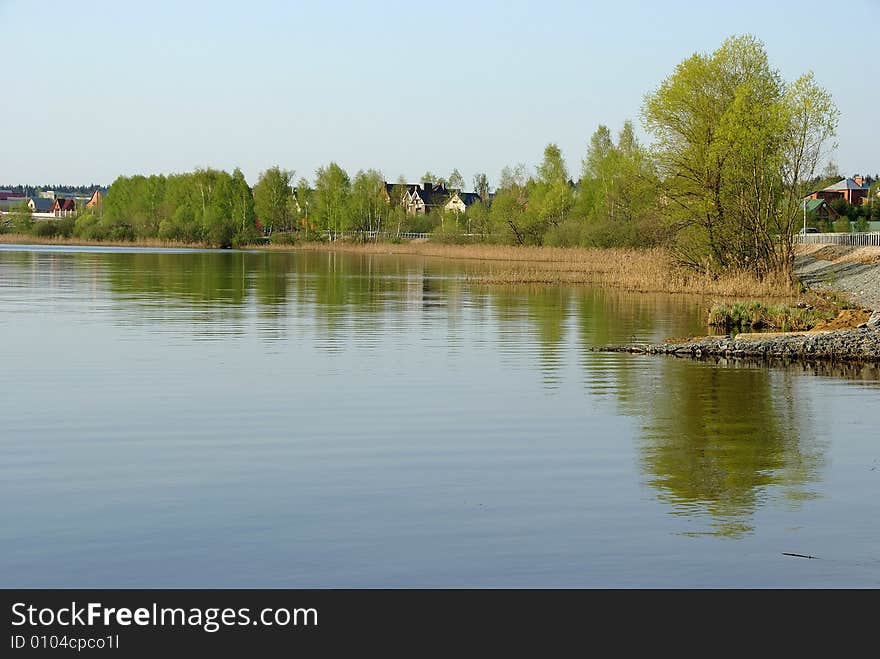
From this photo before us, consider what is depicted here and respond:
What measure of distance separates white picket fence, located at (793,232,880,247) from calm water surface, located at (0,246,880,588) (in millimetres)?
53041

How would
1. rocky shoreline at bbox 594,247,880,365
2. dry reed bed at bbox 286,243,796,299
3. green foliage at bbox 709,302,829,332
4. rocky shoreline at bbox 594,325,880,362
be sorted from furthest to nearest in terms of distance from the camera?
dry reed bed at bbox 286,243,796,299 → green foliage at bbox 709,302,829,332 → rocky shoreline at bbox 594,325,880,362 → rocky shoreline at bbox 594,247,880,365

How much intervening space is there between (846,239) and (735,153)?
33536mm

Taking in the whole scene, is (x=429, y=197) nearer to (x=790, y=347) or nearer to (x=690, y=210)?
(x=690, y=210)

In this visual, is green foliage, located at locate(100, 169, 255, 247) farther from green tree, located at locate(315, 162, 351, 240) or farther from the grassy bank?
the grassy bank

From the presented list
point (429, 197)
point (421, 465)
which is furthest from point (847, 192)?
point (421, 465)

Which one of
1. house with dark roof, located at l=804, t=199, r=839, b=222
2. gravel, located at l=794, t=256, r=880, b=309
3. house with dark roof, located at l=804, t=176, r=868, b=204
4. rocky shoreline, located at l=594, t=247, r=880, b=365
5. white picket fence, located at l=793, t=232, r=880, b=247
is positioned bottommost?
rocky shoreline, located at l=594, t=247, r=880, b=365

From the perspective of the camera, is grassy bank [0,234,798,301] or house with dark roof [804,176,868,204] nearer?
grassy bank [0,234,798,301]

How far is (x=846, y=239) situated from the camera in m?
79.2

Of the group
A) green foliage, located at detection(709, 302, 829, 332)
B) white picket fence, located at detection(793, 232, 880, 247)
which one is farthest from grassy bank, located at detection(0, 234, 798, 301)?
white picket fence, located at detection(793, 232, 880, 247)

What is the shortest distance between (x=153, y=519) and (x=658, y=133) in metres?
43.9

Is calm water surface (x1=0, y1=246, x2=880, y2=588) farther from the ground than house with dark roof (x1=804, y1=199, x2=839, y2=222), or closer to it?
closer to it

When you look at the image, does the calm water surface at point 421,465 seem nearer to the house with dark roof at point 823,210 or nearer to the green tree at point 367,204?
the house with dark roof at point 823,210

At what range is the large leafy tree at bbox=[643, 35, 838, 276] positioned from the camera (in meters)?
48.7
